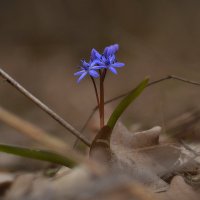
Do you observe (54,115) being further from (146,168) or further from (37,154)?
(146,168)

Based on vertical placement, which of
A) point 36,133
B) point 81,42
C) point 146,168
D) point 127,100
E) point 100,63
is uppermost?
point 81,42

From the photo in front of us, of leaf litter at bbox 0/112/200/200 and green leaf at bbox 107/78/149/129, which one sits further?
green leaf at bbox 107/78/149/129

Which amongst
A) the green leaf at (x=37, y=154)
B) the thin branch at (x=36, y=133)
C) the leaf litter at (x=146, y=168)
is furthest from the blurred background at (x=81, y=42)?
the thin branch at (x=36, y=133)

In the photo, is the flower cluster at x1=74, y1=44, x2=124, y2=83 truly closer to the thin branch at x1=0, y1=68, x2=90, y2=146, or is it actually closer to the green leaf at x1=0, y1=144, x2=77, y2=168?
the thin branch at x1=0, y1=68, x2=90, y2=146

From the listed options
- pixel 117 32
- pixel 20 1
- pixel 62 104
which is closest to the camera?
pixel 62 104

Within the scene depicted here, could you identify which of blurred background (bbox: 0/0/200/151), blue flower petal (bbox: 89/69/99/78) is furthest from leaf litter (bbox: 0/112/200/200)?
blurred background (bbox: 0/0/200/151)

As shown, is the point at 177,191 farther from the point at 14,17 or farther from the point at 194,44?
the point at 14,17

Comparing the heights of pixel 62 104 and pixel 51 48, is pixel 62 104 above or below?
below

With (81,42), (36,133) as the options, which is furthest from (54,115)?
(81,42)

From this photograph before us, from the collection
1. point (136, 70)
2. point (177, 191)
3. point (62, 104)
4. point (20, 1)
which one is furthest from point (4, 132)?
point (20, 1)
